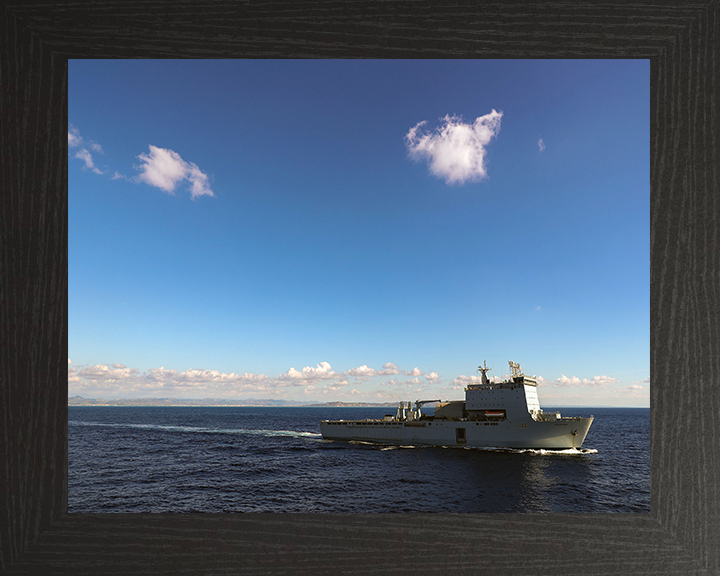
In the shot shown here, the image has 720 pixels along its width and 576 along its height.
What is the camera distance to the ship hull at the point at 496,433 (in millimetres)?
12930

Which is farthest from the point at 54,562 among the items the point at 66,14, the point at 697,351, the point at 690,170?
the point at 690,170

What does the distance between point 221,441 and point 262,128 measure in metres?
20.6

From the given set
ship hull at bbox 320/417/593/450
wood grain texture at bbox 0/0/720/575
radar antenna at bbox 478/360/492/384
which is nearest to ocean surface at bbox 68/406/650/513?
ship hull at bbox 320/417/593/450

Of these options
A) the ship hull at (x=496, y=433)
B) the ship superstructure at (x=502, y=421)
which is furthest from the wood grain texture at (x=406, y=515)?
the ship hull at (x=496, y=433)

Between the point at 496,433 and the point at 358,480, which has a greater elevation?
the point at 496,433

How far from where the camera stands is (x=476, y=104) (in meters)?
2.81

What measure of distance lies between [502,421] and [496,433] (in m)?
0.46

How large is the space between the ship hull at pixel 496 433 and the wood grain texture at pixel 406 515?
12.6 metres

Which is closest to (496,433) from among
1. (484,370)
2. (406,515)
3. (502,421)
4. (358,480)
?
(502,421)

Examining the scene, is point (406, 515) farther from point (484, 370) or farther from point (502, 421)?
point (484, 370)

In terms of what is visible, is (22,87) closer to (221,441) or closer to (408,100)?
(408,100)

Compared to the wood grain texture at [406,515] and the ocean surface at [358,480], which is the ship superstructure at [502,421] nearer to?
the ocean surface at [358,480]

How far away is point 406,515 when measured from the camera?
161 cm

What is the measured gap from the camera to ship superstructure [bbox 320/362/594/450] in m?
12.9
